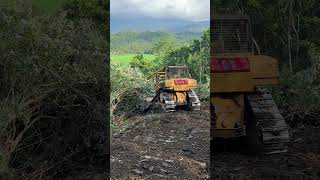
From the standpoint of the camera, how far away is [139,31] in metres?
4.88

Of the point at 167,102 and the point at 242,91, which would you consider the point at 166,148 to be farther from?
the point at 242,91

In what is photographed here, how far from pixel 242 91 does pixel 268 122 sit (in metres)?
0.43

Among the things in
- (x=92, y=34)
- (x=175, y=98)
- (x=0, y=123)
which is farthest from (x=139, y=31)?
(x=0, y=123)

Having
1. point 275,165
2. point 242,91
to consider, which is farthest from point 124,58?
point 275,165

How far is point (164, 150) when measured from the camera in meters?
4.83

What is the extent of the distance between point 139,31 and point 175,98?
79 cm

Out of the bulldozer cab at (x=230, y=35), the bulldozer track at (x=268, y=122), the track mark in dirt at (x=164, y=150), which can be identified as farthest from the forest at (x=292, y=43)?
the track mark in dirt at (x=164, y=150)

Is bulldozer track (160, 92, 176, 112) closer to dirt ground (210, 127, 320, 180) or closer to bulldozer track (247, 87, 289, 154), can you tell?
dirt ground (210, 127, 320, 180)

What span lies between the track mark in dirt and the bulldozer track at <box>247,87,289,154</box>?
2.39ft

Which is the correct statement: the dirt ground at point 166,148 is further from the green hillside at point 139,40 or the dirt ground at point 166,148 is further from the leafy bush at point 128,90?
the green hillside at point 139,40

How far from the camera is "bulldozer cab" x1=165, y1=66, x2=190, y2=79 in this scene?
485 centimetres

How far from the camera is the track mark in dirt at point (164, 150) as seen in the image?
479 centimetres

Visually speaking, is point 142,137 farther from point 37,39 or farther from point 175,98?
point 37,39

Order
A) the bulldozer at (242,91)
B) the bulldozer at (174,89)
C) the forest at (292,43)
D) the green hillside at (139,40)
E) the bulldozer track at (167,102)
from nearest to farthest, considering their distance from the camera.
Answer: the green hillside at (139,40), the bulldozer at (174,89), the bulldozer track at (167,102), the bulldozer at (242,91), the forest at (292,43)
